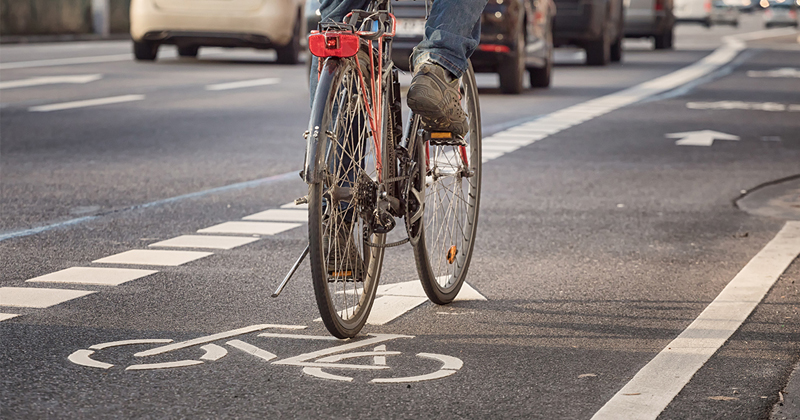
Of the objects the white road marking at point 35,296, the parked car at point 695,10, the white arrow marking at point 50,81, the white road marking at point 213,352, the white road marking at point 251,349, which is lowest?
the parked car at point 695,10

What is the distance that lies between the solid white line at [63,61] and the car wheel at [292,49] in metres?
Answer: 2.39

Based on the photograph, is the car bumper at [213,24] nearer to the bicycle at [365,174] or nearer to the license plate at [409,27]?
the license plate at [409,27]

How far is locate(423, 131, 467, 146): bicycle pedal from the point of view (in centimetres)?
477

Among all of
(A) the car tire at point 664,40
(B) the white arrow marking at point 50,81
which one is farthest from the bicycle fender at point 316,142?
(A) the car tire at point 664,40

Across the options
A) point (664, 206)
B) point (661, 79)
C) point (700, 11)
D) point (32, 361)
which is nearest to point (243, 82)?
point (661, 79)

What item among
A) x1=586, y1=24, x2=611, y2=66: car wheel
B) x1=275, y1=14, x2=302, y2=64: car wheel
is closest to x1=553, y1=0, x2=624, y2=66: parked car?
x1=586, y1=24, x2=611, y2=66: car wheel

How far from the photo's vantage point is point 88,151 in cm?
986

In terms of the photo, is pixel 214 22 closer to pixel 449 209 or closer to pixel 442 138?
pixel 449 209

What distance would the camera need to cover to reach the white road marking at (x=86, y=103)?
507 inches

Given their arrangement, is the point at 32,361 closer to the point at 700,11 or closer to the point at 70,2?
the point at 70,2

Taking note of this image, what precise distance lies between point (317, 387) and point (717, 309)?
5.78 ft

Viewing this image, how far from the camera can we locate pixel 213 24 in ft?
63.7

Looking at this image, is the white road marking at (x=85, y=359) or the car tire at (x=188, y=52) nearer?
the white road marking at (x=85, y=359)

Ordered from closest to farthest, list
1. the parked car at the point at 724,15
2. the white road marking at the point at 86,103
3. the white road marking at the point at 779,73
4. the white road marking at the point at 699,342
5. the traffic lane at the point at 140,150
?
the white road marking at the point at 699,342 → the traffic lane at the point at 140,150 → the white road marking at the point at 86,103 → the white road marking at the point at 779,73 → the parked car at the point at 724,15
